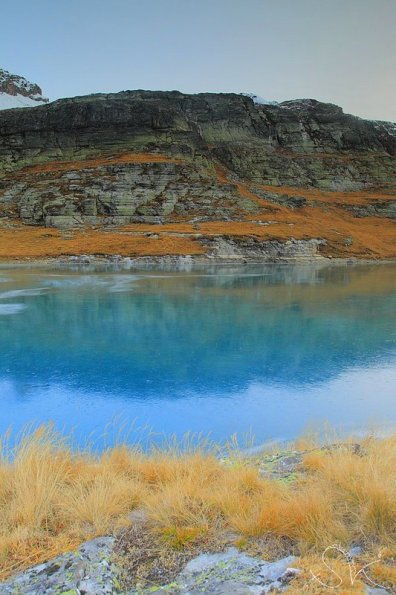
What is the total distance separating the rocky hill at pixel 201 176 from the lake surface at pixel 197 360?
22724 millimetres

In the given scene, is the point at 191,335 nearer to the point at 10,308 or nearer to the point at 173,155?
the point at 10,308

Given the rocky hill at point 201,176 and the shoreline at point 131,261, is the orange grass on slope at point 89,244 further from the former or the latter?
the shoreline at point 131,261

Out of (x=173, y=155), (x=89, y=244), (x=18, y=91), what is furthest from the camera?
(x=18, y=91)

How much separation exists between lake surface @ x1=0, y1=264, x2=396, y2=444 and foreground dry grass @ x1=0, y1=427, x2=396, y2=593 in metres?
2.73

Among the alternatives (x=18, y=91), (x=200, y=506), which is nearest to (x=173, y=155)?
(x=200, y=506)

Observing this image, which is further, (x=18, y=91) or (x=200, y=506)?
(x=18, y=91)

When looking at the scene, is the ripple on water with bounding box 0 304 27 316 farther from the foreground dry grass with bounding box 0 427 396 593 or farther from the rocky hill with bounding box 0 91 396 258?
the rocky hill with bounding box 0 91 396 258

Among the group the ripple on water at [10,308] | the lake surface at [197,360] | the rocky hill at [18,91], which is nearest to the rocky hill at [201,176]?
the ripple on water at [10,308]

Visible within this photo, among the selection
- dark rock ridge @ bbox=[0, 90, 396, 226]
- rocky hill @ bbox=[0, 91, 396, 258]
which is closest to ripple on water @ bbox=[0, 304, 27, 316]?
rocky hill @ bbox=[0, 91, 396, 258]

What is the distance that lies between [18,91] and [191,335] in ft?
539

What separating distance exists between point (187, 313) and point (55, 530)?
15.2m

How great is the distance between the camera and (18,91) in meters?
152

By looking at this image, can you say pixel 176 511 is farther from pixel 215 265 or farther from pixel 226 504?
pixel 215 265

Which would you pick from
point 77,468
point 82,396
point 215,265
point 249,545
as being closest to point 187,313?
point 82,396
